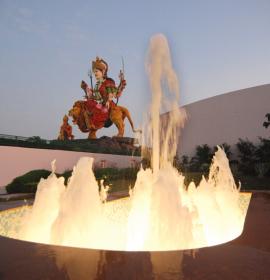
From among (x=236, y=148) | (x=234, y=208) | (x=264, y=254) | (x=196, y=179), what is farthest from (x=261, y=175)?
(x=264, y=254)

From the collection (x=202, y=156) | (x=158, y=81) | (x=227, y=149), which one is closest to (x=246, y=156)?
(x=227, y=149)

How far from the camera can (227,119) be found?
21.8m

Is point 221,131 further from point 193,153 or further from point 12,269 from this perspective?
point 12,269

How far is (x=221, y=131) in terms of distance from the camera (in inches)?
858

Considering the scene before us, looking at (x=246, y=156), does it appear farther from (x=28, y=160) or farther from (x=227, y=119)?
(x=28, y=160)

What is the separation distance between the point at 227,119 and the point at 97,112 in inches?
332

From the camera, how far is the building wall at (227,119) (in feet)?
68.4

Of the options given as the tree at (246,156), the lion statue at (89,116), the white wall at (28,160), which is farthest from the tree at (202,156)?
the white wall at (28,160)

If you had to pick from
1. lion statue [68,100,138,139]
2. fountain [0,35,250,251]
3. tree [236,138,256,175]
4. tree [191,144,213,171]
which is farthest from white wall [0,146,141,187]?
fountain [0,35,250,251]

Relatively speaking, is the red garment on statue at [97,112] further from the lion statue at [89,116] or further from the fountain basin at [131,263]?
the fountain basin at [131,263]

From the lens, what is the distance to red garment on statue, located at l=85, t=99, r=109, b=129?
77.5ft

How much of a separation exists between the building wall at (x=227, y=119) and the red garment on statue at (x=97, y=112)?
5406 mm

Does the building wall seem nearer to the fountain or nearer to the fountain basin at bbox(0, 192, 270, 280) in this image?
the fountain

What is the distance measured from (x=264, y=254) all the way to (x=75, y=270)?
4.49ft
